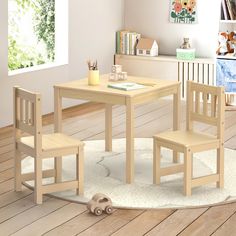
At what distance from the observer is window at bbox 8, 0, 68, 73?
6.53 metres

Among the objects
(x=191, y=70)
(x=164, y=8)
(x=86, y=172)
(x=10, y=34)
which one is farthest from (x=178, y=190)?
(x=164, y=8)

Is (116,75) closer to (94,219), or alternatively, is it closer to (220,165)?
(220,165)

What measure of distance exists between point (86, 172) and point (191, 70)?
303cm

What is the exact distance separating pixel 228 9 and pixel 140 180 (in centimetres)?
322

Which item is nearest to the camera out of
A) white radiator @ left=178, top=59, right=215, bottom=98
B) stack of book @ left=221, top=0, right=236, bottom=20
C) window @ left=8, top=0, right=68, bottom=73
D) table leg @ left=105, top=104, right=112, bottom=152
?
table leg @ left=105, top=104, right=112, bottom=152

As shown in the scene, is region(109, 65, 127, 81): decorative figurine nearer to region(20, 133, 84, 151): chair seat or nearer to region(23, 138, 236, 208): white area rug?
region(23, 138, 236, 208): white area rug

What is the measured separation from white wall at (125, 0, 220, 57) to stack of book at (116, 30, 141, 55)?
162 millimetres

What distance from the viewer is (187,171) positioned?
4.27 m

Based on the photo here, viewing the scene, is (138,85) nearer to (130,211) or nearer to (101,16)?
(130,211)

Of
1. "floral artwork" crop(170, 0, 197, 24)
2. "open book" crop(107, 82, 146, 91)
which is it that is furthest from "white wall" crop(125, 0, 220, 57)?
"open book" crop(107, 82, 146, 91)

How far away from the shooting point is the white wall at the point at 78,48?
20.1 ft

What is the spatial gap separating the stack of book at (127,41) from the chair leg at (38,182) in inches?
154

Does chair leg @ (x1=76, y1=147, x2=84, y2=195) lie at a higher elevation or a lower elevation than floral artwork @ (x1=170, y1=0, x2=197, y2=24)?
lower

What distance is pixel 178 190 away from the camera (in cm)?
443
